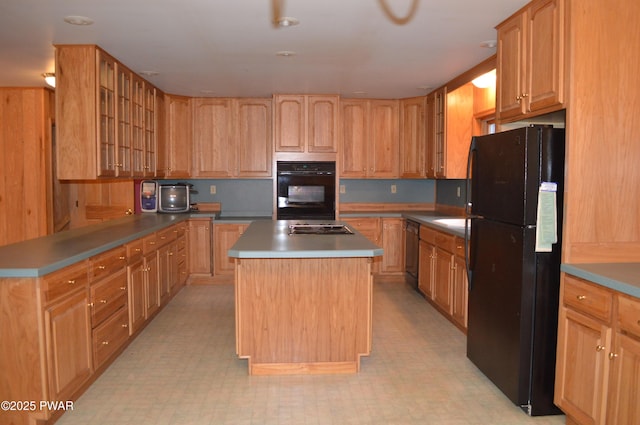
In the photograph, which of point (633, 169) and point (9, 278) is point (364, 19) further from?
point (9, 278)

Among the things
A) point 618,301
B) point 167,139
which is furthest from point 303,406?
point 167,139

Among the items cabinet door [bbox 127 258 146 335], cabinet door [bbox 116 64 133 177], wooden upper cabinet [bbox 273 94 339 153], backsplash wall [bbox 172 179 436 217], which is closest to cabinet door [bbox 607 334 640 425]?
cabinet door [bbox 127 258 146 335]

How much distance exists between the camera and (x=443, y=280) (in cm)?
448

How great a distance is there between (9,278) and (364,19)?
8.01 ft

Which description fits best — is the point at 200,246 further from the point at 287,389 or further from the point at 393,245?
the point at 287,389

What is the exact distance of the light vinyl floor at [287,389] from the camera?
8.57 feet

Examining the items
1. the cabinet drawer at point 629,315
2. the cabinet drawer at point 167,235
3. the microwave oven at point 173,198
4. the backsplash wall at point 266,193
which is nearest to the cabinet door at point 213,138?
the microwave oven at point 173,198

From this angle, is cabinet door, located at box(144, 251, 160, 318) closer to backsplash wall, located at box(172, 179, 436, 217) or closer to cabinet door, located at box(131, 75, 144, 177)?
cabinet door, located at box(131, 75, 144, 177)

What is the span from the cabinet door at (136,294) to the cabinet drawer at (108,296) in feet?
0.40

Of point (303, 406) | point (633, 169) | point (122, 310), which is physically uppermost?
point (633, 169)

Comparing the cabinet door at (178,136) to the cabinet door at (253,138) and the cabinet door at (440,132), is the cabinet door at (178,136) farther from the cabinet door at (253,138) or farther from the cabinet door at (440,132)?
the cabinet door at (440,132)

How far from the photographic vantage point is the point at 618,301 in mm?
2064

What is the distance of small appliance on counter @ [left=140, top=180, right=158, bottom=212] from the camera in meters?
5.67

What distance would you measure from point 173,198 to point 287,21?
11.0ft
